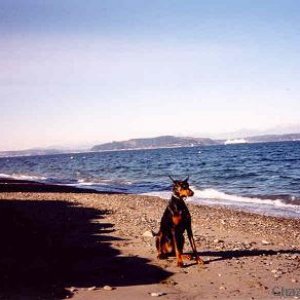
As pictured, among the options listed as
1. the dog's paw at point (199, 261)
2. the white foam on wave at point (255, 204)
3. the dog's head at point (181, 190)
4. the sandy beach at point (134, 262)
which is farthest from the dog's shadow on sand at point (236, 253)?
the white foam on wave at point (255, 204)

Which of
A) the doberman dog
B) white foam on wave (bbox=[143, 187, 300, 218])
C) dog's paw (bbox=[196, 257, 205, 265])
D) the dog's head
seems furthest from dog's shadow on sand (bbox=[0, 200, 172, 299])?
A: white foam on wave (bbox=[143, 187, 300, 218])

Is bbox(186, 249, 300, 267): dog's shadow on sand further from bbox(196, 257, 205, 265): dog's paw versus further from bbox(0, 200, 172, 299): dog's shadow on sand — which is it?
bbox(0, 200, 172, 299): dog's shadow on sand

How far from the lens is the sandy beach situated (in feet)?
23.0

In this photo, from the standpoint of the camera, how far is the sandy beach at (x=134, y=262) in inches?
275

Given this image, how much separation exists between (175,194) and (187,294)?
2177 mm

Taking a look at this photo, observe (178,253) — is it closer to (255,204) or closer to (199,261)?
(199,261)

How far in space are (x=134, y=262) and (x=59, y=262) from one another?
1577mm

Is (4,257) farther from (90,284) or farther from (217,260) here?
(217,260)

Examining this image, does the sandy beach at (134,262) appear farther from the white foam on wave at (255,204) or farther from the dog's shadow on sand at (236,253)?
the white foam on wave at (255,204)

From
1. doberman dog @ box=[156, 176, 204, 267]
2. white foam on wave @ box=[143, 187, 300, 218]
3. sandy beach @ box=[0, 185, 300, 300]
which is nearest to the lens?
sandy beach @ box=[0, 185, 300, 300]

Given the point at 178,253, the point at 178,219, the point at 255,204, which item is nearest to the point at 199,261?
the point at 178,253

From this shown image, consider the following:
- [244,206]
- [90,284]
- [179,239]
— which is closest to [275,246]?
[179,239]

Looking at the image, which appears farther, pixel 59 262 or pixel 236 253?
pixel 236 253

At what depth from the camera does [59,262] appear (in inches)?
349
